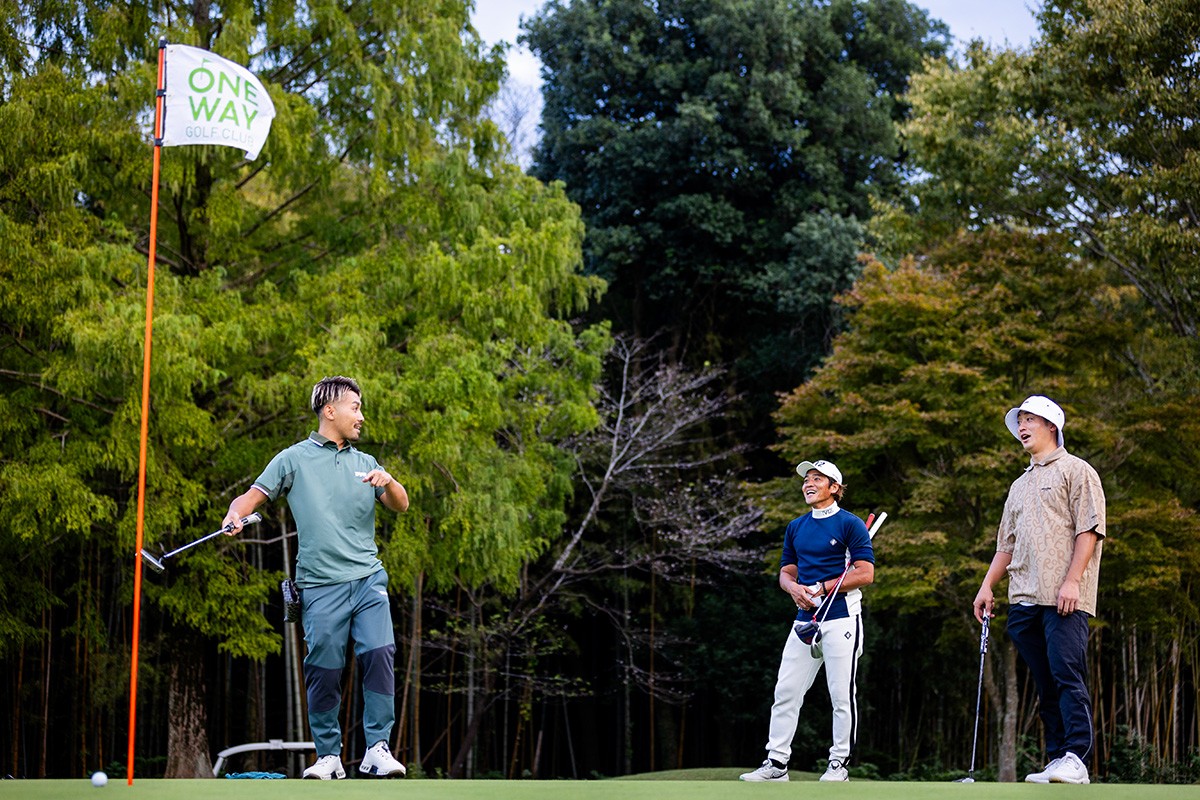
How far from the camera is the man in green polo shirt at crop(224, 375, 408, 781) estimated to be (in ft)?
18.4

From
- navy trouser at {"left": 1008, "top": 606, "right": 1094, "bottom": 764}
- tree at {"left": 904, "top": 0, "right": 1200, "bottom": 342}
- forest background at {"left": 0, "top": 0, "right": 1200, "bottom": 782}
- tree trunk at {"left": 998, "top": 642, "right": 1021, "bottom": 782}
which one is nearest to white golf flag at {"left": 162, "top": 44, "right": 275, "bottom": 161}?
forest background at {"left": 0, "top": 0, "right": 1200, "bottom": 782}

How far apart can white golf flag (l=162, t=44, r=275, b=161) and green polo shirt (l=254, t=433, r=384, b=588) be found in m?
3.35

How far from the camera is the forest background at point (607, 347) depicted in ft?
38.1

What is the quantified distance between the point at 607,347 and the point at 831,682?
8.79 m

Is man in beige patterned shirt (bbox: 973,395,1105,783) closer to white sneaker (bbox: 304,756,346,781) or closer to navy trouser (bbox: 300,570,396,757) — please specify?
navy trouser (bbox: 300,570,396,757)

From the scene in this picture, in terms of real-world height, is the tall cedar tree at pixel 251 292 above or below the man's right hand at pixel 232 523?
above

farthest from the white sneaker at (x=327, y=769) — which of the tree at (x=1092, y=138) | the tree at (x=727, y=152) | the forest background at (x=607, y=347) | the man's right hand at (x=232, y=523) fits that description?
the tree at (x=727, y=152)

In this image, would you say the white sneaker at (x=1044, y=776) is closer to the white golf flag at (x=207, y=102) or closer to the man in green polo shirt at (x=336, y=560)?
the man in green polo shirt at (x=336, y=560)

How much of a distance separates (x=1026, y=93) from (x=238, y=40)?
27.9 feet

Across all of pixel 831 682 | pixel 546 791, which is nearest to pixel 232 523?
pixel 546 791

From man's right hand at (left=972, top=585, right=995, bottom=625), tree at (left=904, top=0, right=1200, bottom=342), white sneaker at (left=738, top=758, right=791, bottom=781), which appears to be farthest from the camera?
tree at (left=904, top=0, right=1200, bottom=342)

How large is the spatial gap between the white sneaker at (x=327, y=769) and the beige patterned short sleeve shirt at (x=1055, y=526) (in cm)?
292

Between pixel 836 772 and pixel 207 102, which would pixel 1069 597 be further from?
pixel 207 102

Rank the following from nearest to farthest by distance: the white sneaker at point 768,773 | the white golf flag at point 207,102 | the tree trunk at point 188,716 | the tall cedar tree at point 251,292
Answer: the white sneaker at point 768,773 → the white golf flag at point 207,102 → the tall cedar tree at point 251,292 → the tree trunk at point 188,716
